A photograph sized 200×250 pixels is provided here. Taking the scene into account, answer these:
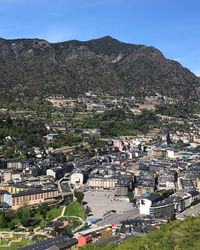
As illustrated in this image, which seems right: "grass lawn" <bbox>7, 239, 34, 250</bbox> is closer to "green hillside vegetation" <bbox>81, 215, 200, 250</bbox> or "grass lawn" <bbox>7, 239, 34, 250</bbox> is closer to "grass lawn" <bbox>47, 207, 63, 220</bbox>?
"grass lawn" <bbox>47, 207, 63, 220</bbox>

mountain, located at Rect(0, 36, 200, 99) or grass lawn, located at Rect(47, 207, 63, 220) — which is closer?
Result: grass lawn, located at Rect(47, 207, 63, 220)

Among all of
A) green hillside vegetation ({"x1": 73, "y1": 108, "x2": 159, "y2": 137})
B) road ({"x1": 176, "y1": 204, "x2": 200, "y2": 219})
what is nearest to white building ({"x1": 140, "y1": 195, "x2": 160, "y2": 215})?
road ({"x1": 176, "y1": 204, "x2": 200, "y2": 219})

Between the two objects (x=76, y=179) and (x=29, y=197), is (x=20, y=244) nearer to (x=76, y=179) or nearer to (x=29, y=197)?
(x=29, y=197)

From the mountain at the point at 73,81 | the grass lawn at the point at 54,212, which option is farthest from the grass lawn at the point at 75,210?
A: the mountain at the point at 73,81

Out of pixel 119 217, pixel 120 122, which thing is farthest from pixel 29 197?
pixel 120 122

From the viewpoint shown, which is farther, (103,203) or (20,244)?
(103,203)

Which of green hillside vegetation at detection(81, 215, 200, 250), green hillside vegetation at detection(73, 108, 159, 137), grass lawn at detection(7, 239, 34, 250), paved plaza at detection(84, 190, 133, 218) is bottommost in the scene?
grass lawn at detection(7, 239, 34, 250)
